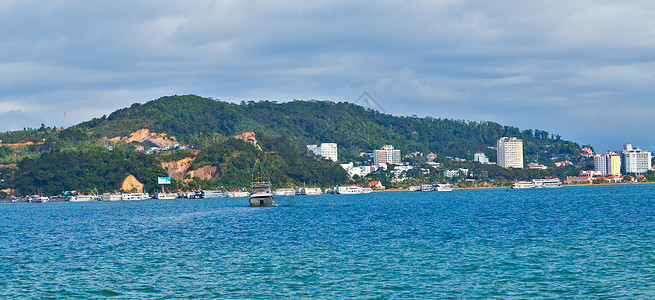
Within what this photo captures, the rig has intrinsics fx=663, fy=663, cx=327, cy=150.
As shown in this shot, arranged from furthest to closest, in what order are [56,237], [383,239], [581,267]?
[56,237], [383,239], [581,267]

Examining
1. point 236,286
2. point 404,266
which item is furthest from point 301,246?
point 236,286

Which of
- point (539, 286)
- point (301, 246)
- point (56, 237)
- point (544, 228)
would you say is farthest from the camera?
point (56, 237)

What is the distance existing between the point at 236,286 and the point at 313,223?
47.3 meters

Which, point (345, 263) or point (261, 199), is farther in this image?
point (261, 199)

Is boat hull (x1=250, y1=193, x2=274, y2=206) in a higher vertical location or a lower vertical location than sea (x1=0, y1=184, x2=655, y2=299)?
higher

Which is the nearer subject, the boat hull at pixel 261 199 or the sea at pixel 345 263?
the sea at pixel 345 263

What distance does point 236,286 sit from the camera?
119ft

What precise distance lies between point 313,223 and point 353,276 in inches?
1773

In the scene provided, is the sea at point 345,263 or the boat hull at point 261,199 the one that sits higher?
the boat hull at point 261,199

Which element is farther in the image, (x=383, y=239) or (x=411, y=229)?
(x=411, y=229)

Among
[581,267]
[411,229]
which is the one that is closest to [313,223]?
[411,229]

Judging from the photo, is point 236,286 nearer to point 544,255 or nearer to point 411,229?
point 544,255

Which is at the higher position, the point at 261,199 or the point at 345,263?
the point at 261,199

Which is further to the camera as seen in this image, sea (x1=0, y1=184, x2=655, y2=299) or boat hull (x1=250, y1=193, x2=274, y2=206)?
boat hull (x1=250, y1=193, x2=274, y2=206)
